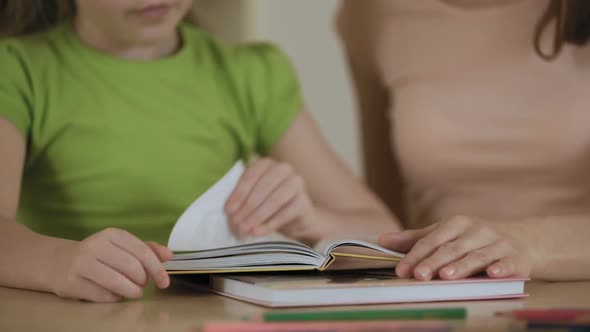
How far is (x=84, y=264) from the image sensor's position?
0.77 meters

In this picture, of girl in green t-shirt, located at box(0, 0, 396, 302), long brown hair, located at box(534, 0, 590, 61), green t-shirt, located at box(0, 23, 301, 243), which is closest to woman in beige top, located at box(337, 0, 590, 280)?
long brown hair, located at box(534, 0, 590, 61)

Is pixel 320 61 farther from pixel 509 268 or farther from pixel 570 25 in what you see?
pixel 509 268

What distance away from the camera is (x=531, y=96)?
4.23ft

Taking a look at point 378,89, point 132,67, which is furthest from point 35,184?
point 378,89

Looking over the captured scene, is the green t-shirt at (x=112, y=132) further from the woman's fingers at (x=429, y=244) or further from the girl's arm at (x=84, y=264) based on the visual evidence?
the woman's fingers at (x=429, y=244)

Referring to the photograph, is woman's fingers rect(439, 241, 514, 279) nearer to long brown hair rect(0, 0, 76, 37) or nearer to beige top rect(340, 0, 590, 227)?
beige top rect(340, 0, 590, 227)

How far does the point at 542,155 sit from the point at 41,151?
0.75 m

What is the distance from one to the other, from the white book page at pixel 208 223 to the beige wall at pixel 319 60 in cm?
105

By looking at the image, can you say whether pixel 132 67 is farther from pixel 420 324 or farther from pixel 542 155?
pixel 420 324

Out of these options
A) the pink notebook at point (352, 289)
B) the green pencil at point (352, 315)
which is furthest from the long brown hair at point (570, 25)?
the green pencil at point (352, 315)

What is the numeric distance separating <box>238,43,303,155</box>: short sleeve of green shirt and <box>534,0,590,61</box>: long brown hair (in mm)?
393

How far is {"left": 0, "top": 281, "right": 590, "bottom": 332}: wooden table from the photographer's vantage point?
2.14 ft

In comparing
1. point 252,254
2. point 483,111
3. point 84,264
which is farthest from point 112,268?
point 483,111

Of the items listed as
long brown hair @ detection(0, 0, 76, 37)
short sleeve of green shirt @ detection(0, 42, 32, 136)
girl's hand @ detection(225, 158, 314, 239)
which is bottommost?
short sleeve of green shirt @ detection(0, 42, 32, 136)
